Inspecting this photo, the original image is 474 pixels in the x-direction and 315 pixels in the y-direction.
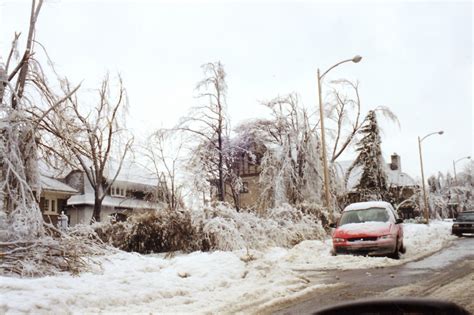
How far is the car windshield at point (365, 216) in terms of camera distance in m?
15.6

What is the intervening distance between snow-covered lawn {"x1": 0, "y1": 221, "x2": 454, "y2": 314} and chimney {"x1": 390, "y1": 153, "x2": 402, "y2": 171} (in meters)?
61.9

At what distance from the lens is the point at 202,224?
54.9 feet

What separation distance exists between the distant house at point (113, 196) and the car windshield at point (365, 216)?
30093 mm

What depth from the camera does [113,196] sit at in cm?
5078

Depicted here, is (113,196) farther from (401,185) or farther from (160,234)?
(401,185)

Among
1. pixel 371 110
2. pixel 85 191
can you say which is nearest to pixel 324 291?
pixel 371 110

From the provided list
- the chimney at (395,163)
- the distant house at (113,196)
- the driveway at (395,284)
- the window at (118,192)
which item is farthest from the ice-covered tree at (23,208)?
the chimney at (395,163)

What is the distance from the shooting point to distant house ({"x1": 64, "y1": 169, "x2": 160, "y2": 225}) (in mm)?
47844

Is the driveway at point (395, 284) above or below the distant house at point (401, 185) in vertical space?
below

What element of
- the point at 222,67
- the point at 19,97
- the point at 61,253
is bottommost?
the point at 61,253

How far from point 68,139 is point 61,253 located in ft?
11.9

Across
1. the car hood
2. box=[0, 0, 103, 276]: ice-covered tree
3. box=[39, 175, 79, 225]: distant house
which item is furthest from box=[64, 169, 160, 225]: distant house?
Result: box=[0, 0, 103, 276]: ice-covered tree

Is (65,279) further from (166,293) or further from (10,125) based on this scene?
(10,125)

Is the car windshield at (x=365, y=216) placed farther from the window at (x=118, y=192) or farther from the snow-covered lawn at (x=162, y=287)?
the window at (x=118, y=192)
